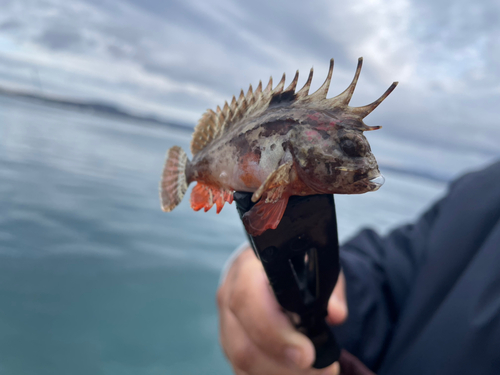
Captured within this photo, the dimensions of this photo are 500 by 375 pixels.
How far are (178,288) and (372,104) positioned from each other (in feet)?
16.5

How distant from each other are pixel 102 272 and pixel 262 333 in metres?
4.17

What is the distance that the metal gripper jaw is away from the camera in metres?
1.19

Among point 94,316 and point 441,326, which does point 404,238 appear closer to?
point 441,326

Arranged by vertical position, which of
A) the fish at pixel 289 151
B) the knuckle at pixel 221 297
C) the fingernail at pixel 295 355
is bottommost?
the knuckle at pixel 221 297

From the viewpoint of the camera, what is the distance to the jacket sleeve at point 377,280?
130 inches

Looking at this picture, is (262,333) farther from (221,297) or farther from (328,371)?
(221,297)

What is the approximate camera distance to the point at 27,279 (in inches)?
187

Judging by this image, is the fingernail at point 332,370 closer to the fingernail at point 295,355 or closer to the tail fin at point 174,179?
the fingernail at point 295,355

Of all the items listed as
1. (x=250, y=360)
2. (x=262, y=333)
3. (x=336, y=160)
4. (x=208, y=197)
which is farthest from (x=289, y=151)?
(x=250, y=360)

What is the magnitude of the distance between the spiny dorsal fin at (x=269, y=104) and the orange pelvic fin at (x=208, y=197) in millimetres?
197

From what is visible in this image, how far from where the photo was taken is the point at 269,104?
3.77 feet

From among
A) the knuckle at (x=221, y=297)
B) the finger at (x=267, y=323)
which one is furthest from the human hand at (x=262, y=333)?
the knuckle at (x=221, y=297)

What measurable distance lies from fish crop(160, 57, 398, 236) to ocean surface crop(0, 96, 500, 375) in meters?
1.27

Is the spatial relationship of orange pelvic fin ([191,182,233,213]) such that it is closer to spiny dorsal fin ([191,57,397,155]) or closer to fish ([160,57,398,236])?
fish ([160,57,398,236])
